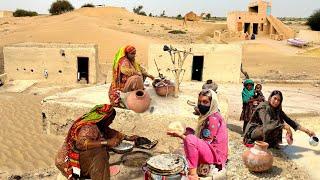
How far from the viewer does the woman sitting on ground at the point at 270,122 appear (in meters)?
5.66

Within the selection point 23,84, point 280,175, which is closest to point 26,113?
point 23,84

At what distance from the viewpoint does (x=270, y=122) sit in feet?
18.9

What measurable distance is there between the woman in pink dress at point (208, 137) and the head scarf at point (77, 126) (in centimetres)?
75

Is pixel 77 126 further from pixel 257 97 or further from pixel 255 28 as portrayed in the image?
pixel 255 28

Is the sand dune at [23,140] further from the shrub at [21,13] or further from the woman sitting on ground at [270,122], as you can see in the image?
the shrub at [21,13]

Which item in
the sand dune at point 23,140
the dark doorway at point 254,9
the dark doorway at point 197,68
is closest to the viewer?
the sand dune at point 23,140

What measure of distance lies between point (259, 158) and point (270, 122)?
807mm

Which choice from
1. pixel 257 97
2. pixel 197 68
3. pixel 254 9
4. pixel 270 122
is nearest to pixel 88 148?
pixel 270 122

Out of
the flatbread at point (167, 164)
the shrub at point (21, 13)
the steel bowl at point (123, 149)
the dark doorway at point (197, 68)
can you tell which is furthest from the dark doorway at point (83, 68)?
the shrub at point (21, 13)

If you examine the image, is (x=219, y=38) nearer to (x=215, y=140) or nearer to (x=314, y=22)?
(x=314, y=22)

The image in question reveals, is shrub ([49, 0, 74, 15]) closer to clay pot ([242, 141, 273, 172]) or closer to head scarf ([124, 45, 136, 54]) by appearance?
head scarf ([124, 45, 136, 54])

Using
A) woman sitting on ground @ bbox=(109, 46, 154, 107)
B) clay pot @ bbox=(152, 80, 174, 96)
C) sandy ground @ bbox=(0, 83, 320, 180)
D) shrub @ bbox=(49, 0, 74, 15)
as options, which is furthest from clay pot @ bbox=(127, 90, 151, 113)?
shrub @ bbox=(49, 0, 74, 15)

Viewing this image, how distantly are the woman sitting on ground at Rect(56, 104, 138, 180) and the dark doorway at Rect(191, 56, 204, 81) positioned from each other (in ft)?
33.2

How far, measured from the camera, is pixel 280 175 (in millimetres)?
5359
